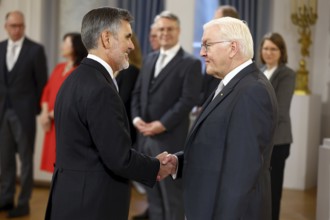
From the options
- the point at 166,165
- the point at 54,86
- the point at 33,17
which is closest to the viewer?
the point at 166,165

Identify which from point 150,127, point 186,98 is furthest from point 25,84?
point 186,98

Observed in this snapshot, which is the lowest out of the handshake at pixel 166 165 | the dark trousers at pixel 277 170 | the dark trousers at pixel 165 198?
the dark trousers at pixel 165 198

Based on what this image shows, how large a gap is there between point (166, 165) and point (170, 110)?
1574mm

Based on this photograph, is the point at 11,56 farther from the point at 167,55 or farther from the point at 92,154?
the point at 92,154

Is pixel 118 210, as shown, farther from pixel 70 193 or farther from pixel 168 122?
pixel 168 122

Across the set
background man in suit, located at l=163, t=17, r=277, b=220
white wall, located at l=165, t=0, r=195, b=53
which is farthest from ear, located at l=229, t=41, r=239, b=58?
white wall, located at l=165, t=0, r=195, b=53

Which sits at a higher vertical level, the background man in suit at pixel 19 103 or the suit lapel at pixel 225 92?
the suit lapel at pixel 225 92

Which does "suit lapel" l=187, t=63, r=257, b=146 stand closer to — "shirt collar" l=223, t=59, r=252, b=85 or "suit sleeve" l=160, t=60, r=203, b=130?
"shirt collar" l=223, t=59, r=252, b=85

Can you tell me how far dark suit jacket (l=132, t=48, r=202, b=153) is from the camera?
4.09 m

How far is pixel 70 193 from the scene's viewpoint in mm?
2299

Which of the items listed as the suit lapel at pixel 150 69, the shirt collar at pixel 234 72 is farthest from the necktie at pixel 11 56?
the shirt collar at pixel 234 72

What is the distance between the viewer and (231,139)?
2.16 m

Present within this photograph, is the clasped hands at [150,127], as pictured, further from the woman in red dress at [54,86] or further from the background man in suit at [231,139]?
the background man in suit at [231,139]

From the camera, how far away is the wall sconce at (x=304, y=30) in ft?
20.6
